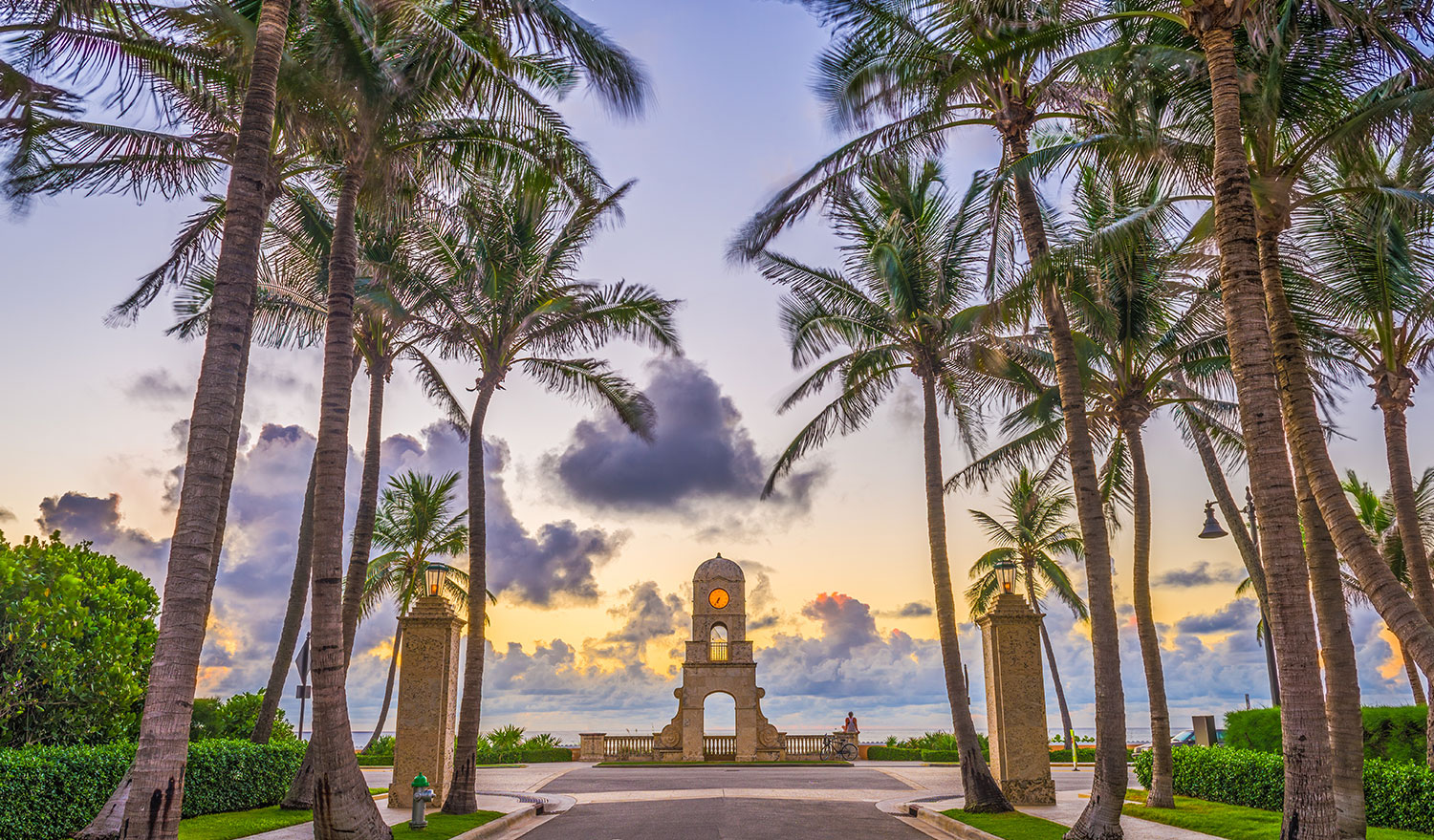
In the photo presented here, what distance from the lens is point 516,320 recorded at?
18.3 m

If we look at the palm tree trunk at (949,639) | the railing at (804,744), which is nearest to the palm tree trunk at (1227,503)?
the palm tree trunk at (949,639)

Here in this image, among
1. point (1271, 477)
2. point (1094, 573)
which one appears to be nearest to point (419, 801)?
point (1094, 573)

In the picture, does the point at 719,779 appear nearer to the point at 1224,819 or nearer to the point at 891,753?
the point at 891,753

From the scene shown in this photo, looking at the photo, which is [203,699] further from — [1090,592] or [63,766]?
[1090,592]

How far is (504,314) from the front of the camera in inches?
Answer: 720

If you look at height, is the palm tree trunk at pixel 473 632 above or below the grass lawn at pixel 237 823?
above

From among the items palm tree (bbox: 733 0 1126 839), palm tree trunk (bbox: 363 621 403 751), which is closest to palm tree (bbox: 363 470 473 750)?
palm tree trunk (bbox: 363 621 403 751)

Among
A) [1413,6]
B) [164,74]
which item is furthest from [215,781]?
[1413,6]

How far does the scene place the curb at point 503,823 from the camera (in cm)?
1392

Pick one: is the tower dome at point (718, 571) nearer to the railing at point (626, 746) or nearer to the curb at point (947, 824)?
the railing at point (626, 746)

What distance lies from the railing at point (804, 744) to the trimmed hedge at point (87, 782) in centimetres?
2393

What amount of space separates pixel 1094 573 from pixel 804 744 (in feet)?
88.5

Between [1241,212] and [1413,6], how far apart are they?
4.15 meters

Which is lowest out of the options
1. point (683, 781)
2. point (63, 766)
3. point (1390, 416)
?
point (683, 781)
